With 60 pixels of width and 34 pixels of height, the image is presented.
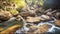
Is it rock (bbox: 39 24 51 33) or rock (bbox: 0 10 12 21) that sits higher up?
rock (bbox: 0 10 12 21)

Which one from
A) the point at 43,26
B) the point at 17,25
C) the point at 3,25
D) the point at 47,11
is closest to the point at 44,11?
the point at 47,11

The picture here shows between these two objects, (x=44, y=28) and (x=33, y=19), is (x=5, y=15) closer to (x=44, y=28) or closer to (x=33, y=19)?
(x=33, y=19)

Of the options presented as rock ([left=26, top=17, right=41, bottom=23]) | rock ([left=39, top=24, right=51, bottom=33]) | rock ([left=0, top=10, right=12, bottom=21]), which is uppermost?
rock ([left=0, top=10, right=12, bottom=21])

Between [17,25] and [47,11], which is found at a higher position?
[47,11]

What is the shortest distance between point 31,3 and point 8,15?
0.46 meters

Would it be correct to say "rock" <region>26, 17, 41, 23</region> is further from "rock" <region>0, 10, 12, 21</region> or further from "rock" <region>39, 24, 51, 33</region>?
"rock" <region>0, 10, 12, 21</region>

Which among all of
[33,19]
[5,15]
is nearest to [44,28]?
[33,19]

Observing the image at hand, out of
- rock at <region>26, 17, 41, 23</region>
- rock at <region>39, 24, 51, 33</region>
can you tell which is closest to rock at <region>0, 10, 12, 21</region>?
rock at <region>26, 17, 41, 23</region>

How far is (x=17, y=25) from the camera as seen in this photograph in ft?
8.18

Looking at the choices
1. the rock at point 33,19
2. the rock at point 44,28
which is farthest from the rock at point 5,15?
Answer: the rock at point 44,28

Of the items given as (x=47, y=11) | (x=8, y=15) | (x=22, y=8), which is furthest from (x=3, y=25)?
(x=47, y=11)

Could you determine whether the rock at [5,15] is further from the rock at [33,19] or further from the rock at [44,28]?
the rock at [44,28]

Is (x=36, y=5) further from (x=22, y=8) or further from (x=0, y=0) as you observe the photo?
(x=0, y=0)

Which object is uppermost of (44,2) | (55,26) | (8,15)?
(44,2)
